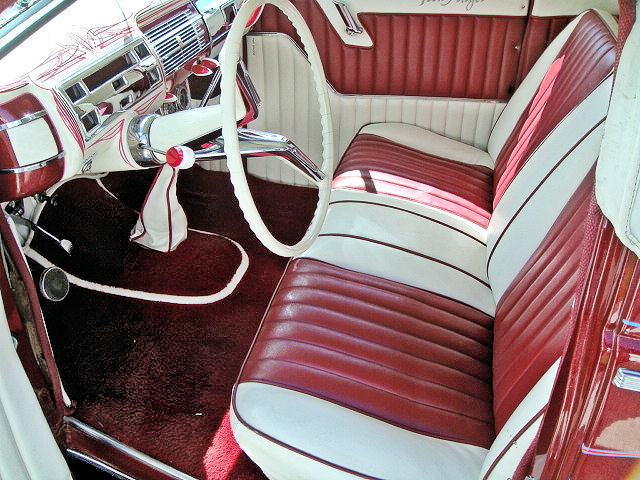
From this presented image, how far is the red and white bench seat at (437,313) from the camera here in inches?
40.6

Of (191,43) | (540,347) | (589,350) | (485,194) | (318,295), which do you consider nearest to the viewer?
(589,350)

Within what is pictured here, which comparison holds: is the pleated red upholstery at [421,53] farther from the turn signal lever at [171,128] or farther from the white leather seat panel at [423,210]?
the turn signal lever at [171,128]

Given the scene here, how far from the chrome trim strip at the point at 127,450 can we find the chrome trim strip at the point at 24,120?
80 centimetres

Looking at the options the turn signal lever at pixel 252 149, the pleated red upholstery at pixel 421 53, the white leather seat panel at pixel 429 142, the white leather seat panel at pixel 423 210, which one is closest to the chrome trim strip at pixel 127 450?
the turn signal lever at pixel 252 149

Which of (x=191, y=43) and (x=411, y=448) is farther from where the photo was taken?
A: (x=191, y=43)

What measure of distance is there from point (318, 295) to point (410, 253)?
311 mm

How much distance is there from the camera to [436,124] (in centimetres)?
220

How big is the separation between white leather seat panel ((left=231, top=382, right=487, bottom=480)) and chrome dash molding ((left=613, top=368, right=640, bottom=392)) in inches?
14.7

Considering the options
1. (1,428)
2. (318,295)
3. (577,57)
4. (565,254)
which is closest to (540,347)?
(565,254)

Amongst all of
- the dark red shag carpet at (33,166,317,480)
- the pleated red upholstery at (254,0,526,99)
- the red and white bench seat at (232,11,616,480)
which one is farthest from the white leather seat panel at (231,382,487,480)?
the pleated red upholstery at (254,0,526,99)

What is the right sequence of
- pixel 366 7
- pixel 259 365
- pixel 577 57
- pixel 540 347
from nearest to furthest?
1. pixel 540 347
2. pixel 259 365
3. pixel 577 57
4. pixel 366 7

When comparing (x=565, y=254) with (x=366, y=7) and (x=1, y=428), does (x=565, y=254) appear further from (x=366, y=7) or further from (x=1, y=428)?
(x=366, y=7)

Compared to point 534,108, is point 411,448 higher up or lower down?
lower down

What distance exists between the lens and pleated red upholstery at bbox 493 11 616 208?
135 centimetres
